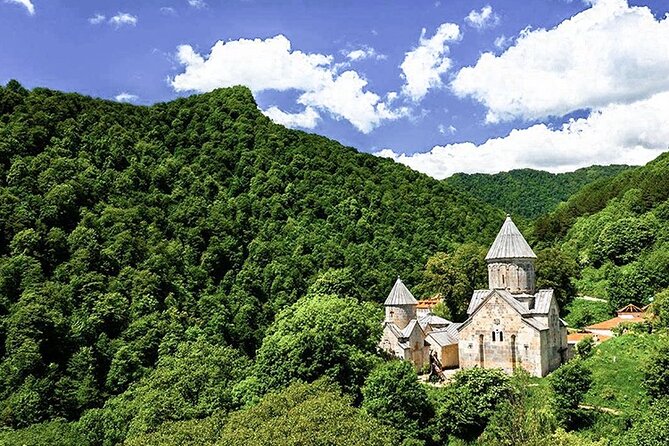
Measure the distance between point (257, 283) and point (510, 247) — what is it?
88.4ft

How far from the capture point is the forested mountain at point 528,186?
4628 inches

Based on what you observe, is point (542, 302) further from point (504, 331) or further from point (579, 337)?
point (579, 337)

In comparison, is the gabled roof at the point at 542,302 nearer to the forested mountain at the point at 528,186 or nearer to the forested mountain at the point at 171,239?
the forested mountain at the point at 171,239

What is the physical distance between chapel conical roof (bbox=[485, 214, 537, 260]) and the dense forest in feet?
21.0

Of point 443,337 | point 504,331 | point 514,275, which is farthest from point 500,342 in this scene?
point 443,337

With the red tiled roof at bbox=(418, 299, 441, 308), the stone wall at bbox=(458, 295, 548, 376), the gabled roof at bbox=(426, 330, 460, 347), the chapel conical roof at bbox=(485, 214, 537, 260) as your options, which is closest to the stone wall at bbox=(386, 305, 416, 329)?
the gabled roof at bbox=(426, 330, 460, 347)

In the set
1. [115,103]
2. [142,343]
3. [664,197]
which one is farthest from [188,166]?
[664,197]

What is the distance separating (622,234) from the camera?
56125 millimetres

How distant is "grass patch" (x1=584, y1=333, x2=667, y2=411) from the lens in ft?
90.6

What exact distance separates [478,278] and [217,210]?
2805 cm

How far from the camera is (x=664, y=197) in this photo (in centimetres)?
6212

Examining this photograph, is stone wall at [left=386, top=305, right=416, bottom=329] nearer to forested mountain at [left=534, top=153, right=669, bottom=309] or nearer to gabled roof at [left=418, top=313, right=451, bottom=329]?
gabled roof at [left=418, top=313, right=451, bottom=329]

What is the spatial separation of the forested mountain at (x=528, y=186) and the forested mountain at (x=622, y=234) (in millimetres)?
36626

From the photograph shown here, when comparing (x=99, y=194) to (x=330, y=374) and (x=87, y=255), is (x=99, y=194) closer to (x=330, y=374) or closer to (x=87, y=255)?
(x=87, y=255)
